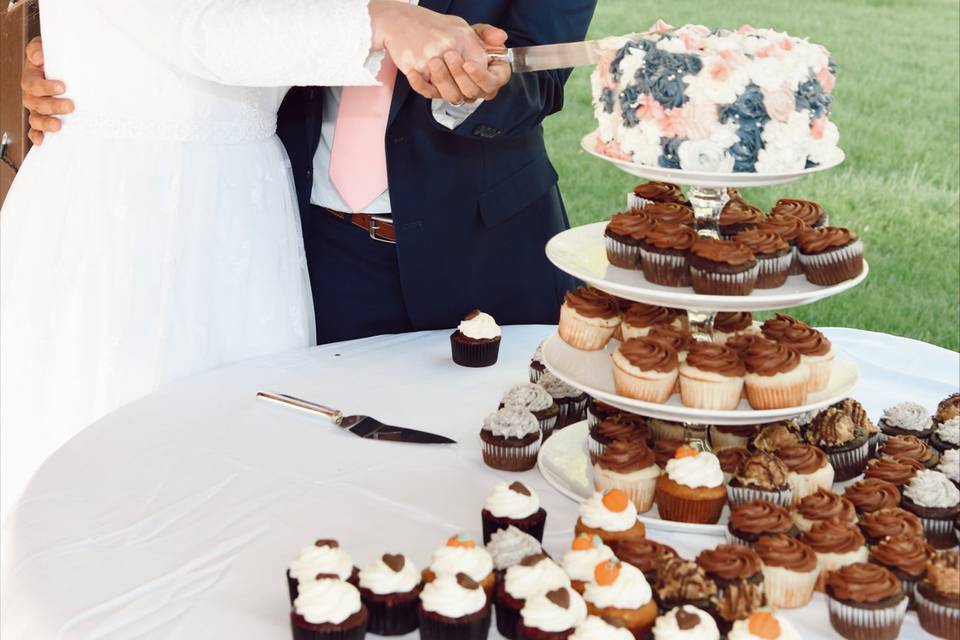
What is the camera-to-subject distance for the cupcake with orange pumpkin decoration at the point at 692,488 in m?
1.77

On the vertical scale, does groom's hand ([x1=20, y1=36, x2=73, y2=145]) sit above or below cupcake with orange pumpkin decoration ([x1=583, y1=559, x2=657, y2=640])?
above

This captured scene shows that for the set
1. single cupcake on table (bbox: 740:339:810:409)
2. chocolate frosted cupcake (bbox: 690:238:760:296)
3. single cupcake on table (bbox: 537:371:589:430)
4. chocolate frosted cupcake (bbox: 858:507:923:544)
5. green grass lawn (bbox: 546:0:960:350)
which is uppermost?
chocolate frosted cupcake (bbox: 690:238:760:296)

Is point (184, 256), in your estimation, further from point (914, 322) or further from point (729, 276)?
point (914, 322)

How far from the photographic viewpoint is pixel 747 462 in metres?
1.80

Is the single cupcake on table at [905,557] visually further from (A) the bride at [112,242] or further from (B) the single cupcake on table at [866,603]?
(A) the bride at [112,242]

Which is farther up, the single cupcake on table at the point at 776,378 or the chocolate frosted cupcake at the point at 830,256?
the chocolate frosted cupcake at the point at 830,256

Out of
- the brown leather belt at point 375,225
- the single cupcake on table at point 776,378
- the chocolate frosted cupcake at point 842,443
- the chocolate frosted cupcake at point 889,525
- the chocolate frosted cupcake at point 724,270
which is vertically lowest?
the chocolate frosted cupcake at point 842,443

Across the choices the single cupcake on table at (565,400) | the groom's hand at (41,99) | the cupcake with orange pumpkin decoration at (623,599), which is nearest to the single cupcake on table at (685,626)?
the cupcake with orange pumpkin decoration at (623,599)

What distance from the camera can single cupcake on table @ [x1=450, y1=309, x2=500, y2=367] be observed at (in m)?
2.47

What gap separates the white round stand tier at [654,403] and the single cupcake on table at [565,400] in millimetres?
183

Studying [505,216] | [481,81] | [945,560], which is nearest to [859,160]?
[505,216]

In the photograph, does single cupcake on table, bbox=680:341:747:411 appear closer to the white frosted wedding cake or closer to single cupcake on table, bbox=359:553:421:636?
the white frosted wedding cake

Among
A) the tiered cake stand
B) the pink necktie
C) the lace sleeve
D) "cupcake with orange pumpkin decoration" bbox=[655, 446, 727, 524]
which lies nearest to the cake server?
the tiered cake stand

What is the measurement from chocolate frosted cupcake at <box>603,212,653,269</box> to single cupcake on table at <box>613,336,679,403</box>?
148 millimetres
